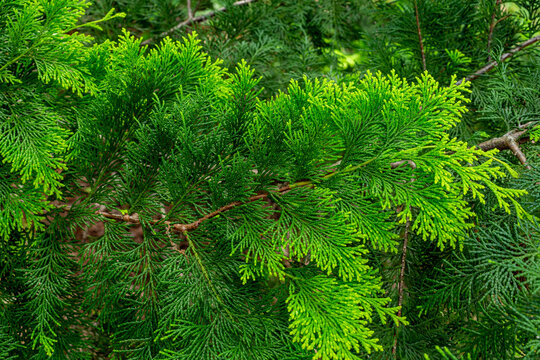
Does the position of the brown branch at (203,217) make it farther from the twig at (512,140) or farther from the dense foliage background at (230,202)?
the twig at (512,140)

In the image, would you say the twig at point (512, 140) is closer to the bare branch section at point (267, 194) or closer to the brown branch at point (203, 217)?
the bare branch section at point (267, 194)

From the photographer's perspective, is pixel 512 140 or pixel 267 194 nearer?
pixel 267 194

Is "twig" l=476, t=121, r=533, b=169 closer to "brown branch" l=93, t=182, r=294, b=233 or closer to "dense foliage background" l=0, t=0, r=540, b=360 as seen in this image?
"dense foliage background" l=0, t=0, r=540, b=360

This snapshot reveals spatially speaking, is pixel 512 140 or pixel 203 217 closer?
pixel 203 217

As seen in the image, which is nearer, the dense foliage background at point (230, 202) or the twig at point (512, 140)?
the dense foliage background at point (230, 202)

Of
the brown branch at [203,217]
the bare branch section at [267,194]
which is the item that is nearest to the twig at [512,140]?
the bare branch section at [267,194]

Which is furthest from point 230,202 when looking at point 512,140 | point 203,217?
point 512,140

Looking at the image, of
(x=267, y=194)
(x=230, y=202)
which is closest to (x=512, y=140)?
(x=267, y=194)

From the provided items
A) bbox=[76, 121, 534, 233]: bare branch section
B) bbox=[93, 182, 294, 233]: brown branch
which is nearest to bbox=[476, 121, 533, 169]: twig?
bbox=[76, 121, 534, 233]: bare branch section

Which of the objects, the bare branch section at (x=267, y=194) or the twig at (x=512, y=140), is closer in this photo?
the bare branch section at (x=267, y=194)

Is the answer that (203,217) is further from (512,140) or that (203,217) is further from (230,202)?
(512,140)

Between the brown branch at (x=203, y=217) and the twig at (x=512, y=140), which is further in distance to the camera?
the twig at (x=512, y=140)

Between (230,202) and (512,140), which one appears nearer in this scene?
(230,202)

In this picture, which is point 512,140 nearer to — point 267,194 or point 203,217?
point 267,194
